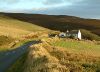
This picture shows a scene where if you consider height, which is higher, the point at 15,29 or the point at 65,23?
the point at 15,29

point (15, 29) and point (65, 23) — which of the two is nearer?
point (15, 29)

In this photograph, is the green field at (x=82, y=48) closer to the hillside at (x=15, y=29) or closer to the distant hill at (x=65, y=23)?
the hillside at (x=15, y=29)

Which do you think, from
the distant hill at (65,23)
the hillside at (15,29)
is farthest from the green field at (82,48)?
the distant hill at (65,23)

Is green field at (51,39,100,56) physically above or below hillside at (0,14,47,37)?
above

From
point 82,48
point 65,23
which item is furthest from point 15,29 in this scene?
point 82,48

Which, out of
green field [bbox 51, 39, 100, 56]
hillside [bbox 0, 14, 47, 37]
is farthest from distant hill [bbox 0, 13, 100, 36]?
green field [bbox 51, 39, 100, 56]

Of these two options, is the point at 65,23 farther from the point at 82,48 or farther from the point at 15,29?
the point at 82,48

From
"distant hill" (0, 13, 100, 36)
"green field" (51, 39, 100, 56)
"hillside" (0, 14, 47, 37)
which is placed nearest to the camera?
"green field" (51, 39, 100, 56)

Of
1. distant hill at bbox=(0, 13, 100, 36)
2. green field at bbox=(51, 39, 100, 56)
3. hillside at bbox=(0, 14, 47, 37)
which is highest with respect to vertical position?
green field at bbox=(51, 39, 100, 56)

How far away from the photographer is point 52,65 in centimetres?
2062

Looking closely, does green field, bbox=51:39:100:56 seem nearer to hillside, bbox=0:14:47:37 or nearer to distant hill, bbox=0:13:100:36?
hillside, bbox=0:14:47:37

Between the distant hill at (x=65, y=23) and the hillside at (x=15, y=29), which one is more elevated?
the hillside at (x=15, y=29)

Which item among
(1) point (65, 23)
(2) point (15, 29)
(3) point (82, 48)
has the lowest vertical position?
(1) point (65, 23)

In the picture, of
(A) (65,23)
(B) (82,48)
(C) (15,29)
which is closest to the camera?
(B) (82,48)
